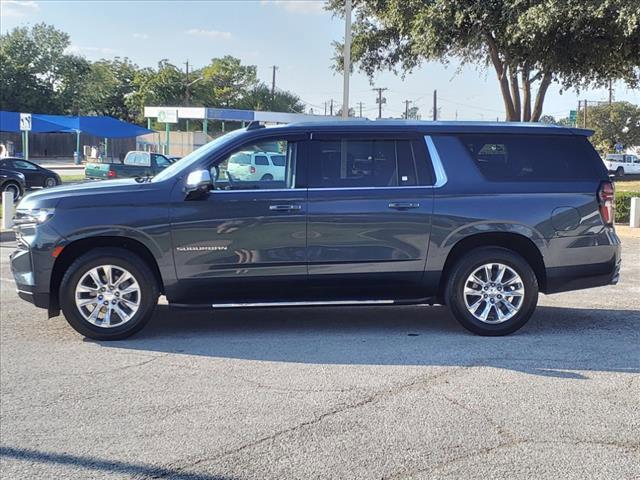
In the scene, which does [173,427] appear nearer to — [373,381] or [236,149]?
[373,381]

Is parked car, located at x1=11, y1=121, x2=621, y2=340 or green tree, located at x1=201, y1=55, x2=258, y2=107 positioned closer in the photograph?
parked car, located at x1=11, y1=121, x2=621, y2=340

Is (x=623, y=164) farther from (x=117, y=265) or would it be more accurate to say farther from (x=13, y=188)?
(x=117, y=265)

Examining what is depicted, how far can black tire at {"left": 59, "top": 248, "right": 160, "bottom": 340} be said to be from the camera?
626 centimetres

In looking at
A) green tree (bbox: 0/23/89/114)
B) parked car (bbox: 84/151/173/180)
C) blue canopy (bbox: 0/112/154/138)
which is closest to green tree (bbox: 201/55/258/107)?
green tree (bbox: 0/23/89/114)

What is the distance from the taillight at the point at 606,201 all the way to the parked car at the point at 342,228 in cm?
2

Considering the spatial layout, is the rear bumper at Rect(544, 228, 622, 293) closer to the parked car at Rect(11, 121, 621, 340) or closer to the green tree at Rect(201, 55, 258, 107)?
the parked car at Rect(11, 121, 621, 340)

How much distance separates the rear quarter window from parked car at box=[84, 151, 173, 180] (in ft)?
76.2

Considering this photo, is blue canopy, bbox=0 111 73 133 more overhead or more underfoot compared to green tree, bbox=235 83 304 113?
more underfoot

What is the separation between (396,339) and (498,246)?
4.37 ft

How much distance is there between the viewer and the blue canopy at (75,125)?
40.6 metres

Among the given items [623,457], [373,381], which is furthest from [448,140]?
[623,457]

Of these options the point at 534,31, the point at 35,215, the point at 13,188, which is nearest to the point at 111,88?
the point at 13,188

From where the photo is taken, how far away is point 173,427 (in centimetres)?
441

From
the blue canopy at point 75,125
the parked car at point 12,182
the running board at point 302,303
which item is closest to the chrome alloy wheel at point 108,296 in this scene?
the running board at point 302,303
